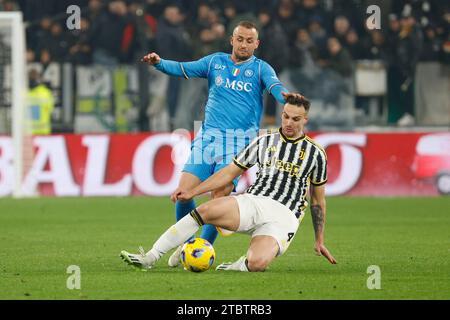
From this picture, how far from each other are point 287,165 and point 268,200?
0.33 meters

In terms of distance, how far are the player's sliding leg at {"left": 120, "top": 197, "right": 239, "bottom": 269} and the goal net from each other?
10.1 meters

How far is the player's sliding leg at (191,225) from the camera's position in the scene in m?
9.62

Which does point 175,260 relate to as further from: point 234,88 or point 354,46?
point 354,46

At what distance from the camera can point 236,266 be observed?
9.94 m

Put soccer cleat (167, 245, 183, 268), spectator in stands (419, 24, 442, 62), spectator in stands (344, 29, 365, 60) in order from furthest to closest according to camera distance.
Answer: spectator in stands (344, 29, 365, 60)
spectator in stands (419, 24, 442, 62)
soccer cleat (167, 245, 183, 268)

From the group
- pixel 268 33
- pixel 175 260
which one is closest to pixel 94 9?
pixel 268 33

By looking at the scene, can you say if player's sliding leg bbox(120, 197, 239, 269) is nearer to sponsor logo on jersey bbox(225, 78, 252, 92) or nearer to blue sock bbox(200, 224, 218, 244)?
blue sock bbox(200, 224, 218, 244)

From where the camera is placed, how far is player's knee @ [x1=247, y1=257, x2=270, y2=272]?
31.7ft

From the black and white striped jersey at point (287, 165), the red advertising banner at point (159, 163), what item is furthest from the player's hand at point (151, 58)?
the red advertising banner at point (159, 163)

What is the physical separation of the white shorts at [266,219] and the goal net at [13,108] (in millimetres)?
10207

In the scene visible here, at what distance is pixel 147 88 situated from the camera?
19625mm

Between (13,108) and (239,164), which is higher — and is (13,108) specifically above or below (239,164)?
above

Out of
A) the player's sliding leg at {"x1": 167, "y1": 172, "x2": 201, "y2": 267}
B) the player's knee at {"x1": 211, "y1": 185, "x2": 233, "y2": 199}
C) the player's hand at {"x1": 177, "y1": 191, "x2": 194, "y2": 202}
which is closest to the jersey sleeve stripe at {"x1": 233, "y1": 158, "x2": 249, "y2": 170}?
the player's hand at {"x1": 177, "y1": 191, "x2": 194, "y2": 202}

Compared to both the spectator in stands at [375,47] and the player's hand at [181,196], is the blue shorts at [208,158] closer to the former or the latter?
the player's hand at [181,196]
